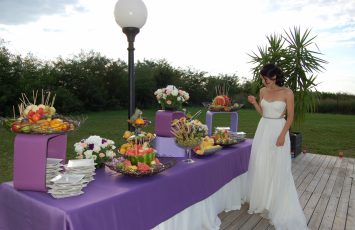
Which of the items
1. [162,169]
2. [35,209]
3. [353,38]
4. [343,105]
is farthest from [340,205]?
[343,105]

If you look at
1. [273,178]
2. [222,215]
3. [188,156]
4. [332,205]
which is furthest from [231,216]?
[332,205]

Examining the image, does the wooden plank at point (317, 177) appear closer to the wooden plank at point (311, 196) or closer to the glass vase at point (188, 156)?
the wooden plank at point (311, 196)

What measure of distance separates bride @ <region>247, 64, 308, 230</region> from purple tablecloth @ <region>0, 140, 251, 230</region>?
3.29 feet

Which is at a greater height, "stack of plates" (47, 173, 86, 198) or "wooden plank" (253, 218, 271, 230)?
"stack of plates" (47, 173, 86, 198)

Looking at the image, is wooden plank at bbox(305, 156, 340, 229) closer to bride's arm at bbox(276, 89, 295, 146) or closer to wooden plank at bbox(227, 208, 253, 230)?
wooden plank at bbox(227, 208, 253, 230)

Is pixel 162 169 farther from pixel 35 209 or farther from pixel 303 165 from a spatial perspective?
pixel 303 165

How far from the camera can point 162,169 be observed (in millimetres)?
2510

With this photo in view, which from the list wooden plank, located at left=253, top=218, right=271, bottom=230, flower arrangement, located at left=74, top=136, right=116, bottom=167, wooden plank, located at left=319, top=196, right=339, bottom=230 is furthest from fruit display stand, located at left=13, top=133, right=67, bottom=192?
wooden plank, located at left=319, top=196, right=339, bottom=230

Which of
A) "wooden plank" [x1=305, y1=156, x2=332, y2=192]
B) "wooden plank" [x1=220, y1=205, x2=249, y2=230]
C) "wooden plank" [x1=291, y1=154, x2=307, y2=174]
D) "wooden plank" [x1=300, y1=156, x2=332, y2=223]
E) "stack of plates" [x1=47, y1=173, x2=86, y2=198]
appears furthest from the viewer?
"wooden plank" [x1=291, y1=154, x2=307, y2=174]

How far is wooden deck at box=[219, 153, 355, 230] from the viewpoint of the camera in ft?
11.8

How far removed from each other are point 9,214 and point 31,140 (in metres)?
0.61

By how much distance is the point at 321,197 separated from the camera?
15.0 ft

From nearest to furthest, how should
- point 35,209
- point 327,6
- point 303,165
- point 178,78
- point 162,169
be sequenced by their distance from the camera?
point 35,209 → point 162,169 → point 303,165 → point 327,6 → point 178,78

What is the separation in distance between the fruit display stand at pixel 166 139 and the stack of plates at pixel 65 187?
1.38 m
